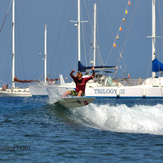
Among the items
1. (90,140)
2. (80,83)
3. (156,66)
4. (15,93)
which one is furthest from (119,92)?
(90,140)

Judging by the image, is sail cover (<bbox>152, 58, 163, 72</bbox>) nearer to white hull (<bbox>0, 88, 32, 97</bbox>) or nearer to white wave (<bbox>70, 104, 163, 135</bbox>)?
white hull (<bbox>0, 88, 32, 97</bbox>)

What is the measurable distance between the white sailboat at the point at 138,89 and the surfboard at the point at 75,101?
2852 centimetres

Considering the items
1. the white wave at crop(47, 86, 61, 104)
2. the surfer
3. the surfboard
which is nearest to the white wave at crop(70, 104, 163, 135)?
the surfboard

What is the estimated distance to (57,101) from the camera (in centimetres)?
1773

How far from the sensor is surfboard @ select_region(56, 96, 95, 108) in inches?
591

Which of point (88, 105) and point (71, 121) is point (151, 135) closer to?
point (71, 121)

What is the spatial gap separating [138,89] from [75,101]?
30489mm

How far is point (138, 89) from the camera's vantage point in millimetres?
44875

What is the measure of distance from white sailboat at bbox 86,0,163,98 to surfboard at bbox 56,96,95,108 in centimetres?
2852

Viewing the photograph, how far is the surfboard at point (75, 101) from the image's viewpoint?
591 inches

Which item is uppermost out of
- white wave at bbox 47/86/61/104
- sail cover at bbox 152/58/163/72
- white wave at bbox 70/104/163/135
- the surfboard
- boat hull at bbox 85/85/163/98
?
sail cover at bbox 152/58/163/72

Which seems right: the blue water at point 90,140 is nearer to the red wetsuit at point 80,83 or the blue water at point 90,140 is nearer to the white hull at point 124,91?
the red wetsuit at point 80,83

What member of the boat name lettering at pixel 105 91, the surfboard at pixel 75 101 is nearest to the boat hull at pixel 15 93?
the boat name lettering at pixel 105 91

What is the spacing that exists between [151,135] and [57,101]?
8.07m
